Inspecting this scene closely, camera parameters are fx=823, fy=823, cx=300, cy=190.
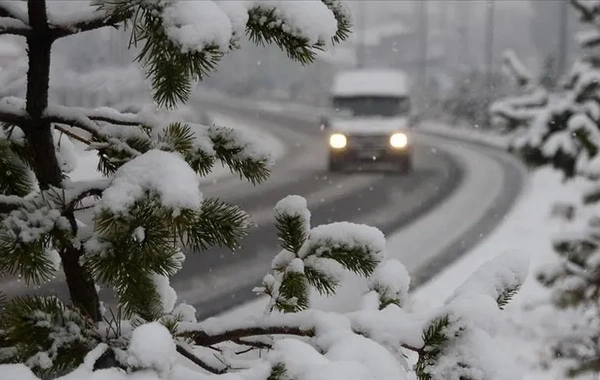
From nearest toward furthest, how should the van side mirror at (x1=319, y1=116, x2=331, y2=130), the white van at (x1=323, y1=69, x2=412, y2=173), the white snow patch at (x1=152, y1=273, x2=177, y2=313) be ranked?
the white snow patch at (x1=152, y1=273, x2=177, y2=313)
the van side mirror at (x1=319, y1=116, x2=331, y2=130)
the white van at (x1=323, y1=69, x2=412, y2=173)

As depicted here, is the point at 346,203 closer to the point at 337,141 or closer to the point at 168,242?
the point at 337,141

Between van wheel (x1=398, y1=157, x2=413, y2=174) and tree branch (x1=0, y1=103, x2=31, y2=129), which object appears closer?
tree branch (x1=0, y1=103, x2=31, y2=129)

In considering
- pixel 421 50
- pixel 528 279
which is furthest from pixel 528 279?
pixel 421 50

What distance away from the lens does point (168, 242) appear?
126 centimetres

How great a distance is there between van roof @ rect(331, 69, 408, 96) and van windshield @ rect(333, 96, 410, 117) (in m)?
0.14

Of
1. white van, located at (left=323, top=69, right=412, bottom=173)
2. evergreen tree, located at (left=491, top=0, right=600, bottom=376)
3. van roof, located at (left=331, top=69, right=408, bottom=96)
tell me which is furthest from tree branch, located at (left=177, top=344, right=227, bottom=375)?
van roof, located at (left=331, top=69, right=408, bottom=96)

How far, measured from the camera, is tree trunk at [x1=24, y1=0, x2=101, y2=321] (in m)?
1.40

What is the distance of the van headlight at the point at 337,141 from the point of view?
1739cm

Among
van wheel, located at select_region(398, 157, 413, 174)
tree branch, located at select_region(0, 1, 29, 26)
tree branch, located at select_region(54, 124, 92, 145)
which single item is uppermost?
tree branch, located at select_region(0, 1, 29, 26)

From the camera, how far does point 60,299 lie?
1.33 metres

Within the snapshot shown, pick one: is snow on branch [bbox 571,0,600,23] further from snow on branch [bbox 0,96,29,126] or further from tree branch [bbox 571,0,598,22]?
snow on branch [bbox 0,96,29,126]

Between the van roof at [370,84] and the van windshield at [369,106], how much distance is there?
14 centimetres

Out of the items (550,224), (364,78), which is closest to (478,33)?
(364,78)

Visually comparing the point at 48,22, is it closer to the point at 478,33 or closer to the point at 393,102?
the point at 393,102
